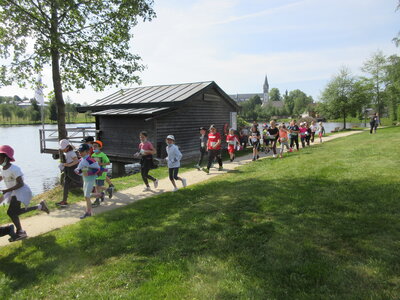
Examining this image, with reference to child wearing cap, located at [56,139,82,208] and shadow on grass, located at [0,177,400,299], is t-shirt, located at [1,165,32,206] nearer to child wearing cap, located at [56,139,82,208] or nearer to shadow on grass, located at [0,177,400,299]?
shadow on grass, located at [0,177,400,299]

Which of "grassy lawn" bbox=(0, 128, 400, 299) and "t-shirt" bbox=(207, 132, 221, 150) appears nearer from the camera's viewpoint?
"grassy lawn" bbox=(0, 128, 400, 299)

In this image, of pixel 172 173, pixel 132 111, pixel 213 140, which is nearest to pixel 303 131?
pixel 213 140

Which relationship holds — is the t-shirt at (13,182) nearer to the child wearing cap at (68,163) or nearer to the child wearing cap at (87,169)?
the child wearing cap at (87,169)

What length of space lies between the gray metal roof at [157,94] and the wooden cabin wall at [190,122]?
66 centimetres

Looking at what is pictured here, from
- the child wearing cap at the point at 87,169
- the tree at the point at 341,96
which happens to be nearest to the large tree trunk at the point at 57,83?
the child wearing cap at the point at 87,169

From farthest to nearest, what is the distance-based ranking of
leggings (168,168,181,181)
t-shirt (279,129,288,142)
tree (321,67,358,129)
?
tree (321,67,358,129) < t-shirt (279,129,288,142) < leggings (168,168,181,181)

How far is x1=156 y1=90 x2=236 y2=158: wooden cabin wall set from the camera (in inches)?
627

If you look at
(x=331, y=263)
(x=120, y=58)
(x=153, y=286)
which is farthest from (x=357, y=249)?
(x=120, y=58)

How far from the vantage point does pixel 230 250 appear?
14.4 feet

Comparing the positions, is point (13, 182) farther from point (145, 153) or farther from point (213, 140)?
point (213, 140)

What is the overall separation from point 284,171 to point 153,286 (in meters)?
7.18

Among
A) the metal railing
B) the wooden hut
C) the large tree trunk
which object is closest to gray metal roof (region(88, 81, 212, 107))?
the wooden hut

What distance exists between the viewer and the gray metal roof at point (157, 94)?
16844 millimetres

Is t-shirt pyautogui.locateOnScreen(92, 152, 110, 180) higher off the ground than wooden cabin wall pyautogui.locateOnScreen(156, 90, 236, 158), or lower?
lower
